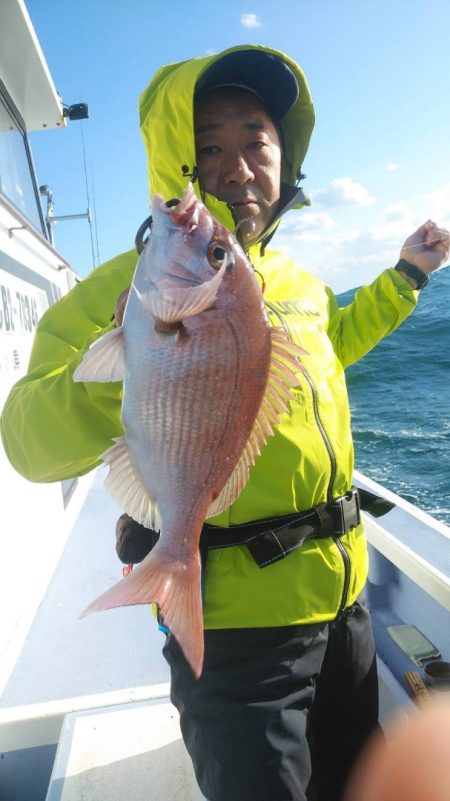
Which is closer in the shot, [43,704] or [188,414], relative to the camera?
[188,414]

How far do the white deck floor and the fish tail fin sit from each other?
152 cm

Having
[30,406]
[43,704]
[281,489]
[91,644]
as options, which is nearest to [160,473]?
[30,406]

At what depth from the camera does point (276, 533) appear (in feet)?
5.36

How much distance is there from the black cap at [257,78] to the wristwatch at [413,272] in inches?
37.6

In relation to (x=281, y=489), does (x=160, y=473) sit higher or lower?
higher

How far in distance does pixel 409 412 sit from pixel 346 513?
10.2 metres

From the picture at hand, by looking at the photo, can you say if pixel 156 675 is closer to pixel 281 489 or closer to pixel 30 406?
pixel 281 489

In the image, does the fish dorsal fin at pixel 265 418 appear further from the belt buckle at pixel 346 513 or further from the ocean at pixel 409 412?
the ocean at pixel 409 412

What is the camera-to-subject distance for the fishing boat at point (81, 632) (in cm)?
207

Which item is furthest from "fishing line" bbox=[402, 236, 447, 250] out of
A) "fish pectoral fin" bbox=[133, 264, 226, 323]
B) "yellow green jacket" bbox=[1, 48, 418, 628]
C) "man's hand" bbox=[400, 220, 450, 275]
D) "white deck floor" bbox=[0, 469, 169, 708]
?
"white deck floor" bbox=[0, 469, 169, 708]

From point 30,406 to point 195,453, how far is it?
49 centimetres

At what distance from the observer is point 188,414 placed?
1.21m

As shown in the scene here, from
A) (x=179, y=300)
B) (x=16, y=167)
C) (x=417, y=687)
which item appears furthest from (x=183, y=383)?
(x=16, y=167)

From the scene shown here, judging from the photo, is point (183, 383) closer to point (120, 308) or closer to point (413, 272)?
point (120, 308)
